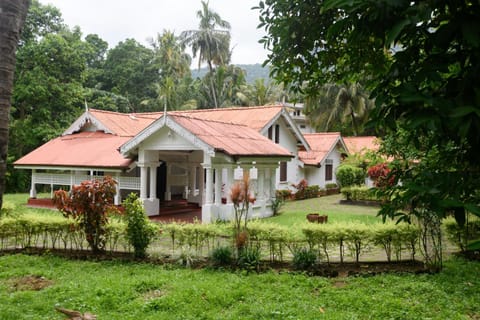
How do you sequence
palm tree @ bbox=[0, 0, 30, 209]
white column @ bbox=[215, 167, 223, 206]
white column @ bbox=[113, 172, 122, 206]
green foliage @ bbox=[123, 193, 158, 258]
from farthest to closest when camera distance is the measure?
white column @ bbox=[113, 172, 122, 206]
white column @ bbox=[215, 167, 223, 206]
green foliage @ bbox=[123, 193, 158, 258]
palm tree @ bbox=[0, 0, 30, 209]

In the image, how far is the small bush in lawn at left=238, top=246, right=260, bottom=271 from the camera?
8.73 m

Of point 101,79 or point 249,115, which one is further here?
point 101,79

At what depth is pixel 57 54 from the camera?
29.4 m

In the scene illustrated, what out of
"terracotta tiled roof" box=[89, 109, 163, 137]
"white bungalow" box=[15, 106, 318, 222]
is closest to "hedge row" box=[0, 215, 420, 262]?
"white bungalow" box=[15, 106, 318, 222]

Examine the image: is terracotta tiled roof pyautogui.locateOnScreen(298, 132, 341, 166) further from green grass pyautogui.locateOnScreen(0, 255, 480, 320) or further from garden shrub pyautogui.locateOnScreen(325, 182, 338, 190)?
green grass pyautogui.locateOnScreen(0, 255, 480, 320)

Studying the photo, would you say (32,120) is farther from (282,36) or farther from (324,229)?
(282,36)

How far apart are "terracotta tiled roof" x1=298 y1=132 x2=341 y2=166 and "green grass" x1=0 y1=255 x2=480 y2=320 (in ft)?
63.1

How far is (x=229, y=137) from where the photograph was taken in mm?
17562

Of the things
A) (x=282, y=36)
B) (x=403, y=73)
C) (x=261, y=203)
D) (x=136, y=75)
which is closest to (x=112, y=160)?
(x=261, y=203)

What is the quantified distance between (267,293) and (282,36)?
4308mm

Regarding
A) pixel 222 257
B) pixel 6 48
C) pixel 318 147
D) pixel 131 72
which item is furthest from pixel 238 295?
pixel 131 72

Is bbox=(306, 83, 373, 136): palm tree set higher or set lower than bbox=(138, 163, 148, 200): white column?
higher

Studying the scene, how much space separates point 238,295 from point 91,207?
4704mm

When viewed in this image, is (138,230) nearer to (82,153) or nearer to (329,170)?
(82,153)
